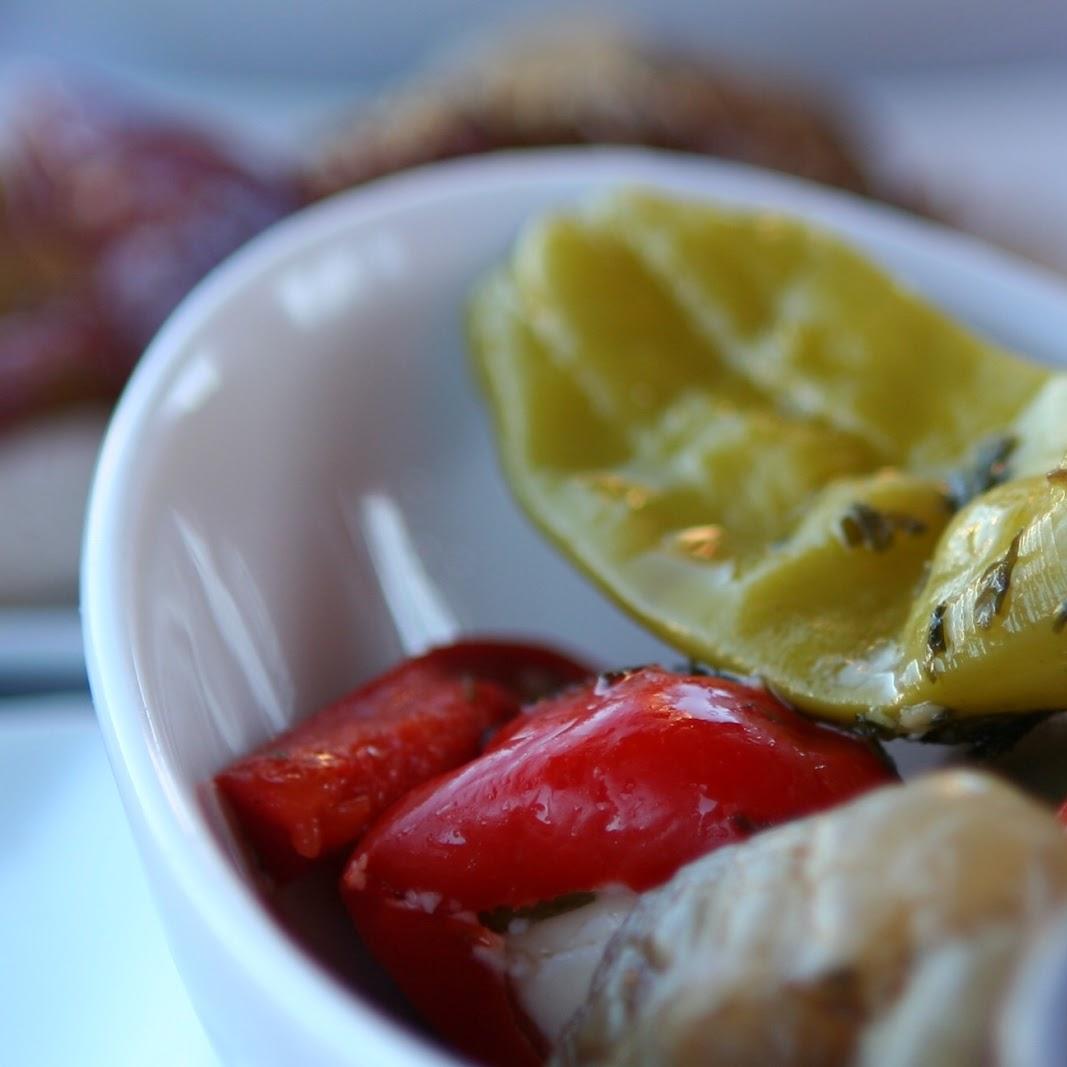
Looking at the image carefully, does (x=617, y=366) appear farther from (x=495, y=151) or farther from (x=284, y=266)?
(x=495, y=151)

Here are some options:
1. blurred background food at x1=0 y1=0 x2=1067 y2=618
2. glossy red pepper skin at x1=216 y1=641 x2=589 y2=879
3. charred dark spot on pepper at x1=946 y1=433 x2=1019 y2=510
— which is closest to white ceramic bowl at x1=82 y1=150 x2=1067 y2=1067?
glossy red pepper skin at x1=216 y1=641 x2=589 y2=879

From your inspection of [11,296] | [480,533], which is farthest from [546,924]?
[11,296]

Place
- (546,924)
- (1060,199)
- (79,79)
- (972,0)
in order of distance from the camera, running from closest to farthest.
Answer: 1. (546,924)
2. (79,79)
3. (1060,199)
4. (972,0)

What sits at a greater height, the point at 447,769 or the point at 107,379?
the point at 107,379

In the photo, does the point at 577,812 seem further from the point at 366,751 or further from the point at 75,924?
the point at 75,924

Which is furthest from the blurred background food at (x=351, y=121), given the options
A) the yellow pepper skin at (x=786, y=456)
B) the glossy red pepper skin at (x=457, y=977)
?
the glossy red pepper skin at (x=457, y=977)

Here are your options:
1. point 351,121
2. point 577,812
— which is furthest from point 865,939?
point 351,121

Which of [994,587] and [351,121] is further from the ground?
[351,121]

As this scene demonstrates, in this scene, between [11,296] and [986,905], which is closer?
[986,905]
